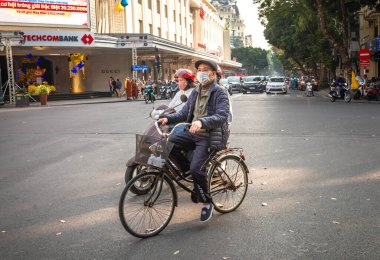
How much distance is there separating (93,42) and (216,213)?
29398 millimetres

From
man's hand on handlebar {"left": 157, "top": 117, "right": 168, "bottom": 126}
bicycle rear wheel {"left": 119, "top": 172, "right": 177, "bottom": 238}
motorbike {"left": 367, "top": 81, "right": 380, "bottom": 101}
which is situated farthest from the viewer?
motorbike {"left": 367, "top": 81, "right": 380, "bottom": 101}

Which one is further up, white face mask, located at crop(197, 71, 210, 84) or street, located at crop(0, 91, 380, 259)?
white face mask, located at crop(197, 71, 210, 84)

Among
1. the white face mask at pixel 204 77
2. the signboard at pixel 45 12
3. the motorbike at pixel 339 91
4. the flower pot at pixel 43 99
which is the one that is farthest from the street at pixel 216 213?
the signboard at pixel 45 12

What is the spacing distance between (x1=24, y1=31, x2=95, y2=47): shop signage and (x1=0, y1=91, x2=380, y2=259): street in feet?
70.4

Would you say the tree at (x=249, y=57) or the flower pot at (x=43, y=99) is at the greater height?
the tree at (x=249, y=57)

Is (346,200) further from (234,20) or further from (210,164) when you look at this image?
(234,20)

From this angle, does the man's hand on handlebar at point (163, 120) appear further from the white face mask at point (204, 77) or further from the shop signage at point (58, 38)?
the shop signage at point (58, 38)

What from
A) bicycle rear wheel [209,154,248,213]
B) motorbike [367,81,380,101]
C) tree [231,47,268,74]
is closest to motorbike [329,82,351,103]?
motorbike [367,81,380,101]

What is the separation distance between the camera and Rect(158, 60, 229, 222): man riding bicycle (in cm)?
461

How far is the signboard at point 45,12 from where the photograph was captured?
32469 mm

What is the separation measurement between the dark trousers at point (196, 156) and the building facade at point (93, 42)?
90.4ft

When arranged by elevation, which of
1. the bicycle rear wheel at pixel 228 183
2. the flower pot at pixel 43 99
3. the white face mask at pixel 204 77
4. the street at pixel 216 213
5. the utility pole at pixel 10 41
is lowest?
the street at pixel 216 213

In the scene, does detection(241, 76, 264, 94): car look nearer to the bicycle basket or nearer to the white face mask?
the white face mask

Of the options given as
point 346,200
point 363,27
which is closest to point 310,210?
point 346,200
